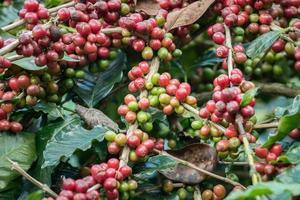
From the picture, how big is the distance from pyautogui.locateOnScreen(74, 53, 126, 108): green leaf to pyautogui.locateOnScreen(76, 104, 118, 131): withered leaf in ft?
0.22

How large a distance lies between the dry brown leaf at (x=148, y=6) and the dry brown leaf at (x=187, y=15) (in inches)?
1.8

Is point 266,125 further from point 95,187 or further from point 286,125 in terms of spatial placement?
point 95,187

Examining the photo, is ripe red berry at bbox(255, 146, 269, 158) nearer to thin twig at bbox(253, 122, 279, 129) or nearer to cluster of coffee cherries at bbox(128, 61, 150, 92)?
thin twig at bbox(253, 122, 279, 129)

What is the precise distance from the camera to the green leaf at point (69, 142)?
1173 millimetres

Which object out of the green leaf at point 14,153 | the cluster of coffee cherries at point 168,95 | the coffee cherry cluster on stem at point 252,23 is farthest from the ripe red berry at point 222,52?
the green leaf at point 14,153

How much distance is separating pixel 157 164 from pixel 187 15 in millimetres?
359

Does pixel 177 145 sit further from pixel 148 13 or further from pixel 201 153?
pixel 148 13

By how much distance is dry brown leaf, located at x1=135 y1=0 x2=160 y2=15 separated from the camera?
139 centimetres

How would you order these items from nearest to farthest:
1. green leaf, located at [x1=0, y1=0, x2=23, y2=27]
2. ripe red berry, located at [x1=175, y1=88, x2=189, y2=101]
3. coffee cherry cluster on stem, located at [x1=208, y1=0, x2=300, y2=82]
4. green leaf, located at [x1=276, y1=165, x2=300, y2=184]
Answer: green leaf, located at [x1=276, y1=165, x2=300, y2=184] < ripe red berry, located at [x1=175, y1=88, x2=189, y2=101] < coffee cherry cluster on stem, located at [x1=208, y1=0, x2=300, y2=82] < green leaf, located at [x1=0, y1=0, x2=23, y2=27]

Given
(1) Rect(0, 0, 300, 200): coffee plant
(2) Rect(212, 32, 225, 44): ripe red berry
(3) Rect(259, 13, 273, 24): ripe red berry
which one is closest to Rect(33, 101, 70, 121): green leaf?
(1) Rect(0, 0, 300, 200): coffee plant

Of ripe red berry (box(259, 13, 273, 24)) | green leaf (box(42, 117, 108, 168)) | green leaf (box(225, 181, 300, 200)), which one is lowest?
green leaf (box(42, 117, 108, 168))

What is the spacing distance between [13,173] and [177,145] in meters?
0.37

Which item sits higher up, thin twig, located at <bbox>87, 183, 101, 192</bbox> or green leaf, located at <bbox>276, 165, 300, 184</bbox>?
green leaf, located at <bbox>276, 165, 300, 184</bbox>

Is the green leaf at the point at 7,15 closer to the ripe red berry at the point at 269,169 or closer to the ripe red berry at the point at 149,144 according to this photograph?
the ripe red berry at the point at 149,144
